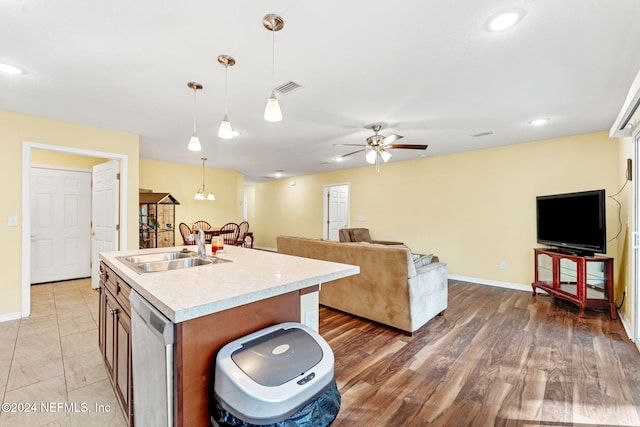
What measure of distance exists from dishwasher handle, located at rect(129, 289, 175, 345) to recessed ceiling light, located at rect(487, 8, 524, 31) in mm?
2359

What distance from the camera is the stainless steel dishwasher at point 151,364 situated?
1.06 meters

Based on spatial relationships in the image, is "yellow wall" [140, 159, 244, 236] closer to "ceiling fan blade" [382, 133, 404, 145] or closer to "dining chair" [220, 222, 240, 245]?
"dining chair" [220, 222, 240, 245]

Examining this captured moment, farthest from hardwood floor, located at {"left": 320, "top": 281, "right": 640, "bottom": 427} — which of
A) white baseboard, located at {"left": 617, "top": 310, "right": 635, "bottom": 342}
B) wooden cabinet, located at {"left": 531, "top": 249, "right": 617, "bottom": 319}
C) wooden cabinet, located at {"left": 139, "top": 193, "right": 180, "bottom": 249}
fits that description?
wooden cabinet, located at {"left": 139, "top": 193, "right": 180, "bottom": 249}

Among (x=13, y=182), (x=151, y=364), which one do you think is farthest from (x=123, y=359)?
(x=13, y=182)

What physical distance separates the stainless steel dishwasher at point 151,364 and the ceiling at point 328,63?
1.69 meters

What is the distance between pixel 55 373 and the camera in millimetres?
2143

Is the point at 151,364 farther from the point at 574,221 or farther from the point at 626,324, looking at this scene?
the point at 574,221

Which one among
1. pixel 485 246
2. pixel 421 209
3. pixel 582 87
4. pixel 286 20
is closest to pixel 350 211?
pixel 421 209

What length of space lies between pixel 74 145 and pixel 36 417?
3188 mm

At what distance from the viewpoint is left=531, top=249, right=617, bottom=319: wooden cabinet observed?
3270 millimetres

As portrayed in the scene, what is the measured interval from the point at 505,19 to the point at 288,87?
66.1 inches

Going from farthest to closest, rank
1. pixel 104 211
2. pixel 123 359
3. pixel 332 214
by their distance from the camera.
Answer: pixel 332 214 < pixel 104 211 < pixel 123 359

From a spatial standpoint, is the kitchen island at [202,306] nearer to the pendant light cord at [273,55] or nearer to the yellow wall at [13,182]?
the pendant light cord at [273,55]

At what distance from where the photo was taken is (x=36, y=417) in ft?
5.60
